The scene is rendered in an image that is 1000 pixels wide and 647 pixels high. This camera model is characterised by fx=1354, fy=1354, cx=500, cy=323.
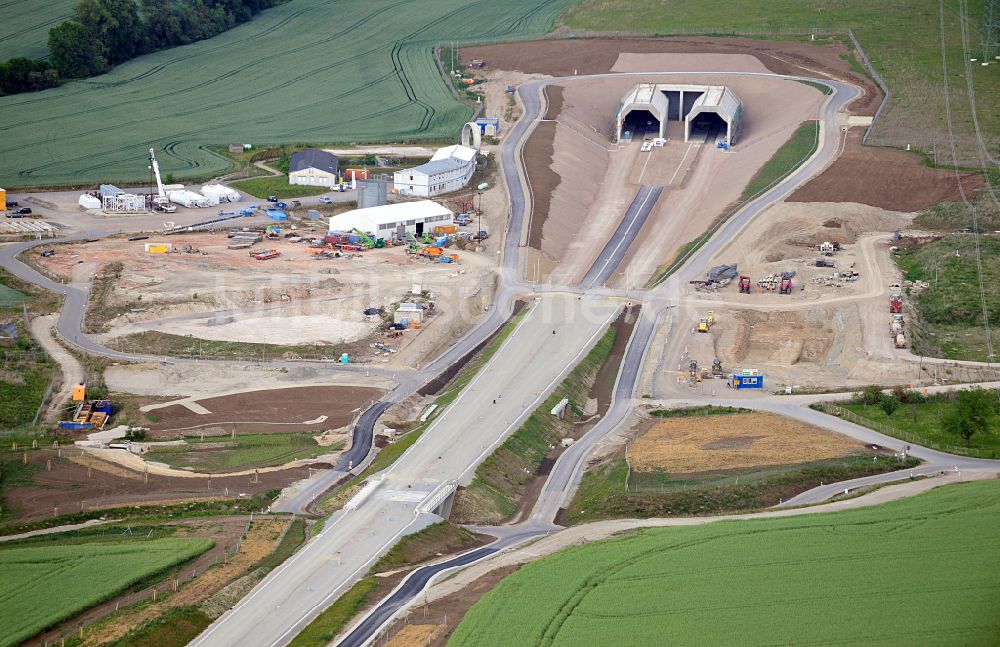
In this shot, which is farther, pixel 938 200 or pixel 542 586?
pixel 938 200

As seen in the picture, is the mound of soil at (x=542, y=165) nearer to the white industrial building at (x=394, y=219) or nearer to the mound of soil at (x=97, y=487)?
the white industrial building at (x=394, y=219)

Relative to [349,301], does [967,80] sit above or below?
above

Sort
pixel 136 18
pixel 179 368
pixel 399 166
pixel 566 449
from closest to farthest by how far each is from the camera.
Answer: pixel 566 449 → pixel 179 368 → pixel 399 166 → pixel 136 18

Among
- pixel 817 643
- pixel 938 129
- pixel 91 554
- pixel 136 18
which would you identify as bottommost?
pixel 817 643

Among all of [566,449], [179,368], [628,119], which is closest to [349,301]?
Answer: [179,368]

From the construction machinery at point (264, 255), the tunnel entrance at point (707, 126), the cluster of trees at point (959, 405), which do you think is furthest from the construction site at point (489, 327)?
the cluster of trees at point (959, 405)

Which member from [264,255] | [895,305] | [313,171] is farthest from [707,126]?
[264,255]

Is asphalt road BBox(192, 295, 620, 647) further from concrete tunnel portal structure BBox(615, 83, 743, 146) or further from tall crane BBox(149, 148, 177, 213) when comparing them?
concrete tunnel portal structure BBox(615, 83, 743, 146)

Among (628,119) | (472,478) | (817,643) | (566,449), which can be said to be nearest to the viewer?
(817,643)

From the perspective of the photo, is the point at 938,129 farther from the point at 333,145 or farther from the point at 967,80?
the point at 333,145
